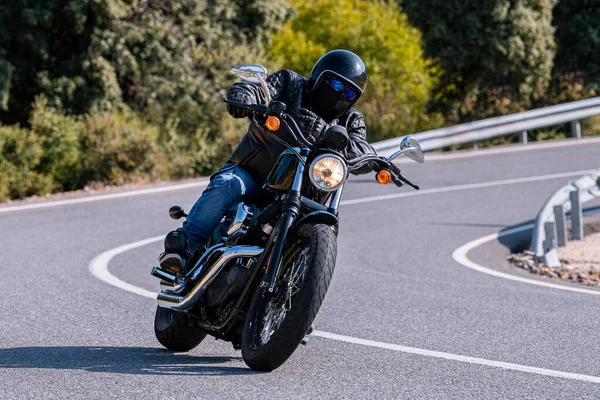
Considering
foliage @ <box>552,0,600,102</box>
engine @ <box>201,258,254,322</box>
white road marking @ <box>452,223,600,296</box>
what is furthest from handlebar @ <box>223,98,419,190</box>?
foliage @ <box>552,0,600,102</box>

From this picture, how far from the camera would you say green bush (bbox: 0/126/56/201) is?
18.7 meters

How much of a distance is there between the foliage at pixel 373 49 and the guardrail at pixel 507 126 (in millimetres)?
3527

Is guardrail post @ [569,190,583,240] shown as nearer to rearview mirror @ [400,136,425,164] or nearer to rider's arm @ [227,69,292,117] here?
rearview mirror @ [400,136,425,164]

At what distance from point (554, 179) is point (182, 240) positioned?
12.9 metres

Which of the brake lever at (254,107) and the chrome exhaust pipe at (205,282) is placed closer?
the brake lever at (254,107)

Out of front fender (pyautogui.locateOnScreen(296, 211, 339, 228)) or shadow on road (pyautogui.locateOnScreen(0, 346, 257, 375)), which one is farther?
shadow on road (pyautogui.locateOnScreen(0, 346, 257, 375))

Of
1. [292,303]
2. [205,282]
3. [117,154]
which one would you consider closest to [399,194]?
[117,154]

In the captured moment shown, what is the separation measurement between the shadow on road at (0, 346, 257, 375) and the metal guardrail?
614cm

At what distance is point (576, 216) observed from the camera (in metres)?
12.9

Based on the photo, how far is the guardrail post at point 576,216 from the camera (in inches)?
504

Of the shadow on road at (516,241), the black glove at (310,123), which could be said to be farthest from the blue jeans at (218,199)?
the shadow on road at (516,241)

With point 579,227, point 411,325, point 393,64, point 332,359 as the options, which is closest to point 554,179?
point 579,227

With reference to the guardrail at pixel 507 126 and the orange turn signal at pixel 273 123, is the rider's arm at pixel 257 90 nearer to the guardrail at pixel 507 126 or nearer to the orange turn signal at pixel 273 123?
the orange turn signal at pixel 273 123

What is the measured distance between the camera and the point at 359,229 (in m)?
13.6
